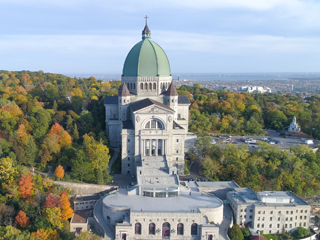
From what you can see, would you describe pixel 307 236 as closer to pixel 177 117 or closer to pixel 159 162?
pixel 159 162

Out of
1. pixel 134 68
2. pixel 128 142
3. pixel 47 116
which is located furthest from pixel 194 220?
pixel 47 116

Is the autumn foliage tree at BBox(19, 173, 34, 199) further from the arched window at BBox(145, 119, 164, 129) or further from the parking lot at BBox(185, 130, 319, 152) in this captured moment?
the parking lot at BBox(185, 130, 319, 152)

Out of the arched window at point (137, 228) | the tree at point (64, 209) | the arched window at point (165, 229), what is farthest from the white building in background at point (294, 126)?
the tree at point (64, 209)

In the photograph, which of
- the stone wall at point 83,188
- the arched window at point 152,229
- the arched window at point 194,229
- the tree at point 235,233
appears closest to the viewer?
the arched window at point 152,229

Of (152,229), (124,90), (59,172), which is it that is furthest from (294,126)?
(59,172)

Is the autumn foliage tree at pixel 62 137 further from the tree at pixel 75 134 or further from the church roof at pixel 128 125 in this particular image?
the church roof at pixel 128 125

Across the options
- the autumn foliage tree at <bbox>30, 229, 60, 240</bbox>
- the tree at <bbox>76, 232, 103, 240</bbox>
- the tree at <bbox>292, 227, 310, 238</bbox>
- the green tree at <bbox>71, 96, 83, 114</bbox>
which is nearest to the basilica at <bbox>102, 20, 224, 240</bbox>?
the tree at <bbox>76, 232, 103, 240</bbox>

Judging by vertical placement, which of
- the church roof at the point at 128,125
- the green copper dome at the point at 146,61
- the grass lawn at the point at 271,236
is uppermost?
the green copper dome at the point at 146,61
